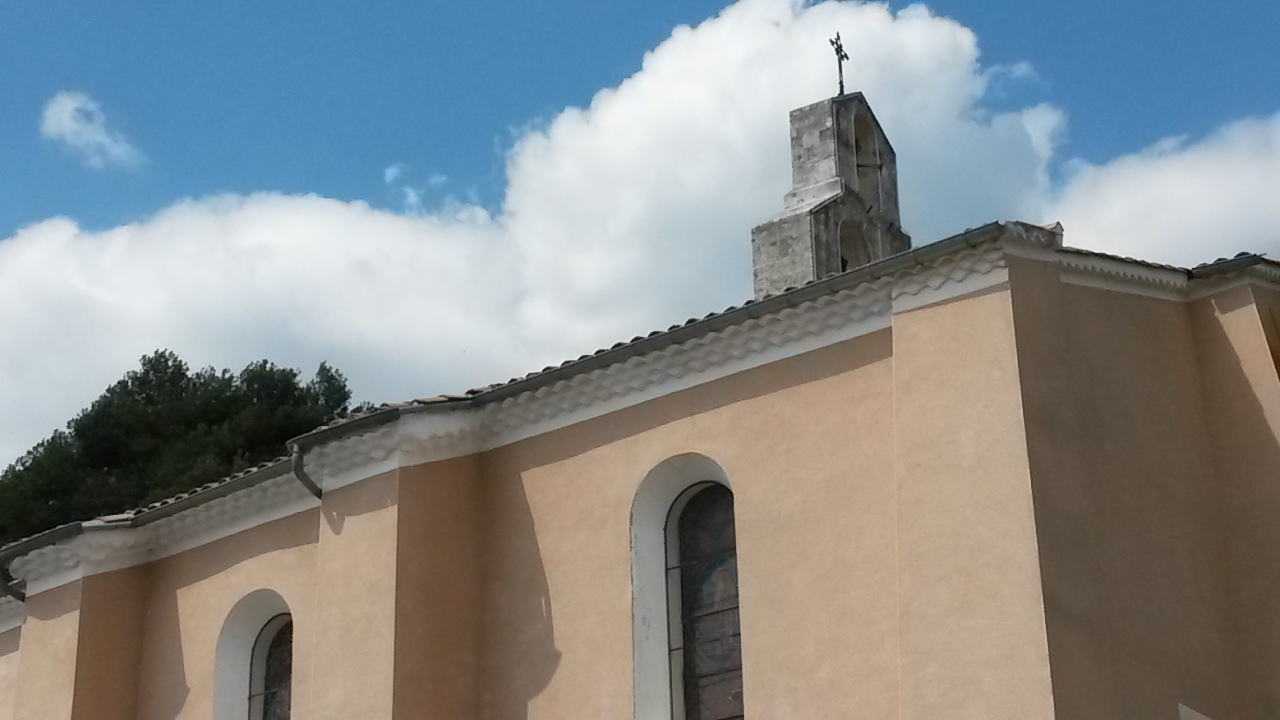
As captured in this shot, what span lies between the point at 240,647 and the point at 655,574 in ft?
15.1

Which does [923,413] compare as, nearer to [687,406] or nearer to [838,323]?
[838,323]

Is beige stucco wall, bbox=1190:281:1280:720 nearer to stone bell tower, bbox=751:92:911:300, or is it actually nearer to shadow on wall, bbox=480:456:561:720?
shadow on wall, bbox=480:456:561:720

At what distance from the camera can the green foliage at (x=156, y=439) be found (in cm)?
2814

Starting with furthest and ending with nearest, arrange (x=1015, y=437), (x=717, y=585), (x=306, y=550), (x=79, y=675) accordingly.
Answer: (x=79, y=675) < (x=306, y=550) < (x=717, y=585) < (x=1015, y=437)

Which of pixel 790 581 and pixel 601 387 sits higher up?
pixel 601 387

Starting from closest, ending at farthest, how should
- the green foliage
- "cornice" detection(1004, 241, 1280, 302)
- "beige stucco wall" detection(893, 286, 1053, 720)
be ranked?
"beige stucco wall" detection(893, 286, 1053, 720), "cornice" detection(1004, 241, 1280, 302), the green foliage

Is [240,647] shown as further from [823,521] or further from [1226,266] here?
[1226,266]

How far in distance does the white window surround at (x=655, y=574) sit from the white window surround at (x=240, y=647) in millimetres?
3900

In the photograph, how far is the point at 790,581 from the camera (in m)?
9.75

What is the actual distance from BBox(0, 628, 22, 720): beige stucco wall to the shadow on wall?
6.32 metres

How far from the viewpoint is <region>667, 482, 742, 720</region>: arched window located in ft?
Result: 34.2

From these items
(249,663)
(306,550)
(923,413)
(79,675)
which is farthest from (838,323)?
(79,675)

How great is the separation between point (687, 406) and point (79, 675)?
6663 millimetres

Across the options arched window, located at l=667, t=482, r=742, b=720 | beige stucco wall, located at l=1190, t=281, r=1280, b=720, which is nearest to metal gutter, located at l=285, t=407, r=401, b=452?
arched window, located at l=667, t=482, r=742, b=720
